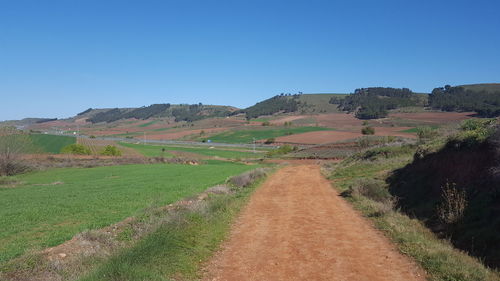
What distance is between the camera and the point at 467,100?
133875 millimetres

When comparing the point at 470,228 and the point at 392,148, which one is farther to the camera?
the point at 392,148

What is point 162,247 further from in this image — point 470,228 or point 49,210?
point 49,210

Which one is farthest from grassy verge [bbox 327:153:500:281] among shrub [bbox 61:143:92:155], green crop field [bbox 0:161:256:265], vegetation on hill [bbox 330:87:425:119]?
vegetation on hill [bbox 330:87:425:119]

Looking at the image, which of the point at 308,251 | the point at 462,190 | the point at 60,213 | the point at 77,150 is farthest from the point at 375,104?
the point at 308,251

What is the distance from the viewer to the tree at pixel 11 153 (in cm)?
4644

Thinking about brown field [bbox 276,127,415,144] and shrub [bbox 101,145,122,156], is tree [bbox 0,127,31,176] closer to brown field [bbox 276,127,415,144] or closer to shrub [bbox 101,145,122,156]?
shrub [bbox 101,145,122,156]

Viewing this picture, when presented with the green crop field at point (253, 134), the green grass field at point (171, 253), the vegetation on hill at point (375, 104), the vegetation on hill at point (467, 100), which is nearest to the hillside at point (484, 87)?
the vegetation on hill at point (467, 100)

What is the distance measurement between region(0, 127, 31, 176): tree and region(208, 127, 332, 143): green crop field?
77286 mm

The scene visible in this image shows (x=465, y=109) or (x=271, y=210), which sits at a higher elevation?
(x=465, y=109)

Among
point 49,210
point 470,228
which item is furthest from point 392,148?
point 49,210

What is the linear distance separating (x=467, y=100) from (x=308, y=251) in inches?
5887

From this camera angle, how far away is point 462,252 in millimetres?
8641

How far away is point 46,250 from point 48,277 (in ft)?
10.9

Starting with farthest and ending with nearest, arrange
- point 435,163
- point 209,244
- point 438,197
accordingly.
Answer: point 435,163 < point 438,197 < point 209,244
